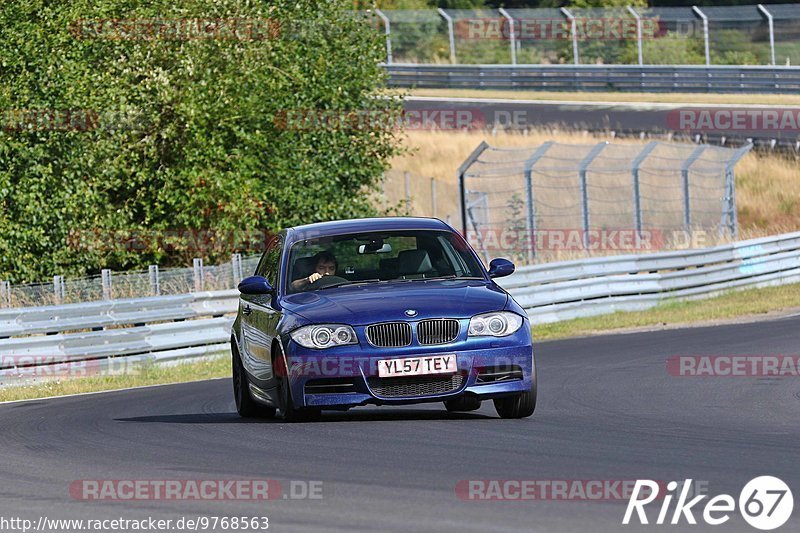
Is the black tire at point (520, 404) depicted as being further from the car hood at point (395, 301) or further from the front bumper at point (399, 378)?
the car hood at point (395, 301)

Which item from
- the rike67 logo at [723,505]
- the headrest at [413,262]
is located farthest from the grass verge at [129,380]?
the rike67 logo at [723,505]

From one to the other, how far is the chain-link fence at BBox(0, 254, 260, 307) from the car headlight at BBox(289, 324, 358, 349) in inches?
398

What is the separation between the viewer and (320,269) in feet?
38.3

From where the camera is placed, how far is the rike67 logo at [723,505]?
650 cm

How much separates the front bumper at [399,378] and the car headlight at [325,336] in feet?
0.15

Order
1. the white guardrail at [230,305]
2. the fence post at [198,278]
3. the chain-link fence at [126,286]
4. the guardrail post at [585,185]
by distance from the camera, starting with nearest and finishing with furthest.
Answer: the white guardrail at [230,305] → the chain-link fence at [126,286] → the fence post at [198,278] → the guardrail post at [585,185]

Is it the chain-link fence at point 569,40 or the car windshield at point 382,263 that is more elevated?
the car windshield at point 382,263

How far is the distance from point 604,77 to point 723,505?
4627 centimetres

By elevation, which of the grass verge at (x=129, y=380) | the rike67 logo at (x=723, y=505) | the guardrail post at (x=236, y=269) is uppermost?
the rike67 logo at (x=723, y=505)

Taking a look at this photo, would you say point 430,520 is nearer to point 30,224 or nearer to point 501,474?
point 501,474

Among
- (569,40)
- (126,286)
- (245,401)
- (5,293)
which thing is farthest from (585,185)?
(569,40)

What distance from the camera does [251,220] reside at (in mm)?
27562

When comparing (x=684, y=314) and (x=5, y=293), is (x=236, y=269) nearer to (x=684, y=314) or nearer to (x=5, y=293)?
(x=5, y=293)

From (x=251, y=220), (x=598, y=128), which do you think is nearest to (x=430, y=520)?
(x=251, y=220)
